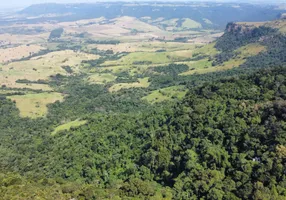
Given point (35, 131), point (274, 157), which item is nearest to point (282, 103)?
point (274, 157)

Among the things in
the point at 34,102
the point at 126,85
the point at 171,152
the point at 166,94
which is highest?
the point at 171,152

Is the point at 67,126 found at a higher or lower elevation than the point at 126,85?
Result: higher

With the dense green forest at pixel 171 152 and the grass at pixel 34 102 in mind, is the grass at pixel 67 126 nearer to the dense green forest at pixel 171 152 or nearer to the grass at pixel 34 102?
the dense green forest at pixel 171 152

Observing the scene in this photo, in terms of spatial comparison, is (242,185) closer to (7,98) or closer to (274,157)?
(274,157)

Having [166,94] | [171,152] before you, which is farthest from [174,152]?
[166,94]

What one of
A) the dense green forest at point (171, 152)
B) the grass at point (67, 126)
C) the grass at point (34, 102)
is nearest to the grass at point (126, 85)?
the grass at point (34, 102)

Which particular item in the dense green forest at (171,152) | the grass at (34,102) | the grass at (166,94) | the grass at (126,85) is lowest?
the grass at (126,85)

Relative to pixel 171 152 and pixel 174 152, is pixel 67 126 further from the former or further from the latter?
pixel 174 152
